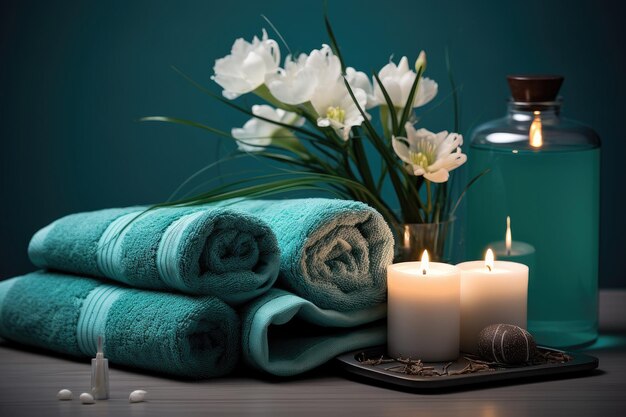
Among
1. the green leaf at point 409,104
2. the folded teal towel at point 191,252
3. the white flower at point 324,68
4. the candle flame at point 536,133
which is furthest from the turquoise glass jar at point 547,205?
the folded teal towel at point 191,252

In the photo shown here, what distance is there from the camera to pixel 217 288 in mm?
1038

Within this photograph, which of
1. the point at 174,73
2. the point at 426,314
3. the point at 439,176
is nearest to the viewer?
the point at 426,314

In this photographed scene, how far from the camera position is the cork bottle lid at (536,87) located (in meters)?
1.22

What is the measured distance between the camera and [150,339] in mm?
1043

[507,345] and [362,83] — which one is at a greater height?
[362,83]

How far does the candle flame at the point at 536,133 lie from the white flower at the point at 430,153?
0.09 meters

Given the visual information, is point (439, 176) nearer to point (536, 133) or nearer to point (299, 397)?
point (536, 133)

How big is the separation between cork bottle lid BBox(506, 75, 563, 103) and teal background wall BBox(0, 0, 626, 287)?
337 mm

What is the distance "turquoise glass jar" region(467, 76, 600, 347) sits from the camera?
1210 mm

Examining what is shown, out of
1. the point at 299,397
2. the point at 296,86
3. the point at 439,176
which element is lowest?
the point at 299,397

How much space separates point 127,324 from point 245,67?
1.09ft

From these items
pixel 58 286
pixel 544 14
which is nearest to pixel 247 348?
pixel 58 286

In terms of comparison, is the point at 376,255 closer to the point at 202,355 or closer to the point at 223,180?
the point at 202,355

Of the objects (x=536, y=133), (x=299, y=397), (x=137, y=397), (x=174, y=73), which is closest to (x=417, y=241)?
(x=536, y=133)
